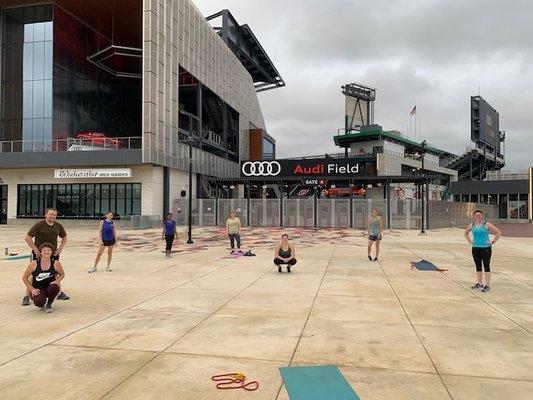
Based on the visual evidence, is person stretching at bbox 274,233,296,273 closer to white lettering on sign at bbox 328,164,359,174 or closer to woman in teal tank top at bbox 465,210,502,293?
woman in teal tank top at bbox 465,210,502,293

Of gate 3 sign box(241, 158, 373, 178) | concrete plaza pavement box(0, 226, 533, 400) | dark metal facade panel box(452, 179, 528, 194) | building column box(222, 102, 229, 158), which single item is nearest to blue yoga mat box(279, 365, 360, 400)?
concrete plaza pavement box(0, 226, 533, 400)

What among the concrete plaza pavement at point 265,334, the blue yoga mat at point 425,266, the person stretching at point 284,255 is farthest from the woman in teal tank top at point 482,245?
the person stretching at point 284,255

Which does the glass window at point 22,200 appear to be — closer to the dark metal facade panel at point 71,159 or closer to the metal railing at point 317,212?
the dark metal facade panel at point 71,159

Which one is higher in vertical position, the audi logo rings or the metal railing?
the audi logo rings

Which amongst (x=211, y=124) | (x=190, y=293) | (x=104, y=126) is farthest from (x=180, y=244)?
(x=211, y=124)

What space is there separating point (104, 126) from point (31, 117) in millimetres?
7328

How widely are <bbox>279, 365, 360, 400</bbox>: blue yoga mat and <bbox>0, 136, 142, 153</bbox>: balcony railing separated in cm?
2987

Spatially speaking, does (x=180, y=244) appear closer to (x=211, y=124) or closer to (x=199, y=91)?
(x=199, y=91)

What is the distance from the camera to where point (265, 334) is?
590cm

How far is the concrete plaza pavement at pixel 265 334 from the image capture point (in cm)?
426

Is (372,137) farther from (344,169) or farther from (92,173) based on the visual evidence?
(92,173)

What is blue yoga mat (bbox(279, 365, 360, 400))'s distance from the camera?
400 centimetres

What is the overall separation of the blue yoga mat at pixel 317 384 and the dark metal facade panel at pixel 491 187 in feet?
211

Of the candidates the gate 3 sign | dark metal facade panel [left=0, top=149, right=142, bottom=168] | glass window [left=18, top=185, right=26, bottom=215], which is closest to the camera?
dark metal facade panel [left=0, top=149, right=142, bottom=168]
